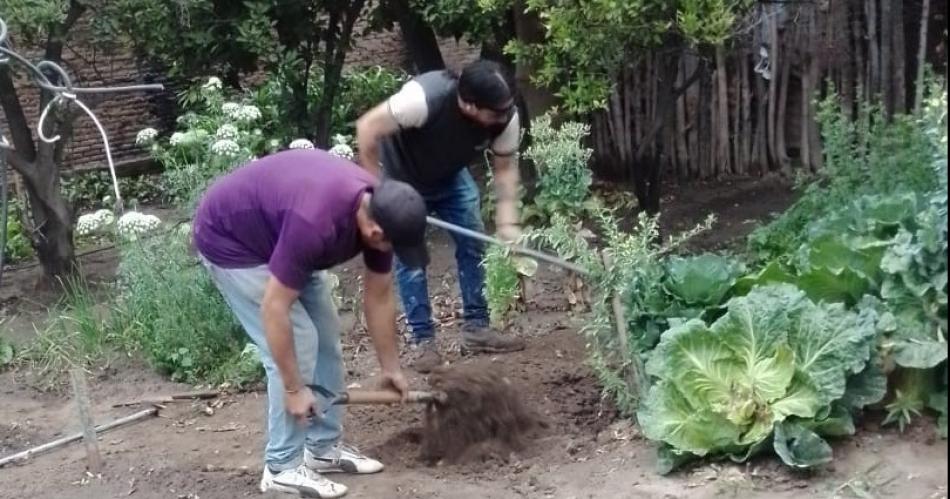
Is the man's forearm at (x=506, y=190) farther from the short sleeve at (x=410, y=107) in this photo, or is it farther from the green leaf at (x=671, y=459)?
the green leaf at (x=671, y=459)

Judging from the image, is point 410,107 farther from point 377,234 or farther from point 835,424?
point 835,424

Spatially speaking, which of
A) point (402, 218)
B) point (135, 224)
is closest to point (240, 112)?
point (135, 224)

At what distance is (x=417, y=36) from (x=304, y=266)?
6.07 metres

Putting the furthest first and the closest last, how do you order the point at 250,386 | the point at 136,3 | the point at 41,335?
1. the point at 136,3
2. the point at 41,335
3. the point at 250,386

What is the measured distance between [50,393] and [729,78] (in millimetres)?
5380

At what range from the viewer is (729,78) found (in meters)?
9.21

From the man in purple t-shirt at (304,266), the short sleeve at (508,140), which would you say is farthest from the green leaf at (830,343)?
the short sleeve at (508,140)

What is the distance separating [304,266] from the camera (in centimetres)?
398

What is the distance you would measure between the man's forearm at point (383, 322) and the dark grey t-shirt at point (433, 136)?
1.12m

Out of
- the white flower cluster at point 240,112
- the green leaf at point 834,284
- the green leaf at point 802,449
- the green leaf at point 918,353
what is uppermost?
the white flower cluster at point 240,112

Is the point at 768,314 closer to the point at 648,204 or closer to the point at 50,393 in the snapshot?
the point at 648,204

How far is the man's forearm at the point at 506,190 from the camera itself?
18.4 ft

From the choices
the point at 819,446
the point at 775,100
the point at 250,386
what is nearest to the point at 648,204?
the point at 775,100

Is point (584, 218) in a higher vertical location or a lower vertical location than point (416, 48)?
lower
